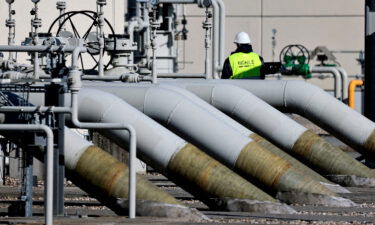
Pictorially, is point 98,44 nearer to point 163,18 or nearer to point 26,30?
point 26,30

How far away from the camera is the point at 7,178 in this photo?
66.3ft

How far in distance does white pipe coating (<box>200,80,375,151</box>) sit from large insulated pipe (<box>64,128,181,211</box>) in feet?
22.0

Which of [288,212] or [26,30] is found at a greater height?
[26,30]

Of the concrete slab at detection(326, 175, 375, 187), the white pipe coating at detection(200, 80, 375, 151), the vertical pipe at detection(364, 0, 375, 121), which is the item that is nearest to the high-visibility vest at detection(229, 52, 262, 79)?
the white pipe coating at detection(200, 80, 375, 151)

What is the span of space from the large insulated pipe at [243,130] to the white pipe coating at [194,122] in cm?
50

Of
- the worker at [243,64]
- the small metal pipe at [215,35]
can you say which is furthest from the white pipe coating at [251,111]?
the small metal pipe at [215,35]

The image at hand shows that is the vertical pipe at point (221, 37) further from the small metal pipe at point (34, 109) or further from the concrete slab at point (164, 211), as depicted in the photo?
the small metal pipe at point (34, 109)

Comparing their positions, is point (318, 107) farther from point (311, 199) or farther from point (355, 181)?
point (311, 199)

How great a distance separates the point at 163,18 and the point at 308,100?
17.3m

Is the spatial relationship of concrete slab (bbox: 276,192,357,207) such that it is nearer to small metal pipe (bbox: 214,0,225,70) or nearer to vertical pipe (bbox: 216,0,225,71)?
small metal pipe (bbox: 214,0,225,70)

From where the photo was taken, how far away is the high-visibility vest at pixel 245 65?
22.3m

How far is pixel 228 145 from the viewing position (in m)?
16.3

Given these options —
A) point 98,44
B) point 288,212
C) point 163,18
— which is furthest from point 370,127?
point 163,18

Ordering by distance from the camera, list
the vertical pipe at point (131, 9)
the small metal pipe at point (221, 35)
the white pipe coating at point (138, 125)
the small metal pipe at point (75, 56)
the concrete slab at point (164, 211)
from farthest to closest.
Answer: the vertical pipe at point (131, 9), the small metal pipe at point (221, 35), the white pipe coating at point (138, 125), the concrete slab at point (164, 211), the small metal pipe at point (75, 56)
